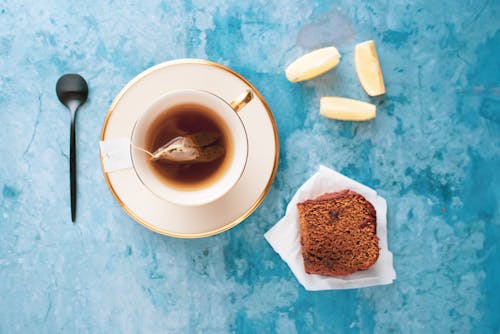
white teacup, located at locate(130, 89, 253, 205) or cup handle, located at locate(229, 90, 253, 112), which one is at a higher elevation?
cup handle, located at locate(229, 90, 253, 112)

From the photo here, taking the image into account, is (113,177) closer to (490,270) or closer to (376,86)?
(376,86)

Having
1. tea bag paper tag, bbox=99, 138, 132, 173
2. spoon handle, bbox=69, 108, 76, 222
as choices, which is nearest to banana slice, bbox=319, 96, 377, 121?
tea bag paper tag, bbox=99, 138, 132, 173

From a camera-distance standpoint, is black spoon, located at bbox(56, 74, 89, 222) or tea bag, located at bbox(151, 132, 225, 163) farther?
black spoon, located at bbox(56, 74, 89, 222)

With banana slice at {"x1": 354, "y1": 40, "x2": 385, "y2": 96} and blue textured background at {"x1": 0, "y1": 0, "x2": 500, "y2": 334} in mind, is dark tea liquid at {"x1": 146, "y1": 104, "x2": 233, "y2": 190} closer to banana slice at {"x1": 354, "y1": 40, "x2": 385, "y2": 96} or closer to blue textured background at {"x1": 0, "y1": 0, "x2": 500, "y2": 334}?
blue textured background at {"x1": 0, "y1": 0, "x2": 500, "y2": 334}

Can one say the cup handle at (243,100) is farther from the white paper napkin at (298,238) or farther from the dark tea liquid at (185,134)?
the white paper napkin at (298,238)

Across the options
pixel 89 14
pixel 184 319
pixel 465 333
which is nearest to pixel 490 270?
pixel 465 333

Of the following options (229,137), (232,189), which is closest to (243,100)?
(229,137)

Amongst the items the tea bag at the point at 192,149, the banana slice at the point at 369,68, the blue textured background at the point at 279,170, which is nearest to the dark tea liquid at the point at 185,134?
the tea bag at the point at 192,149
